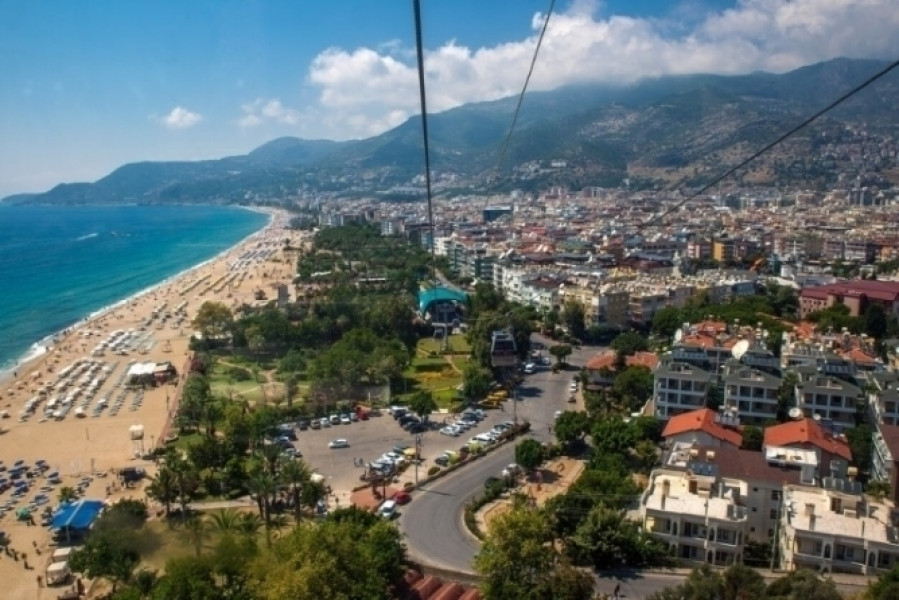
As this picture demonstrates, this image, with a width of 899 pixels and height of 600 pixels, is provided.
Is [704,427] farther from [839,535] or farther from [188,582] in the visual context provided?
[188,582]

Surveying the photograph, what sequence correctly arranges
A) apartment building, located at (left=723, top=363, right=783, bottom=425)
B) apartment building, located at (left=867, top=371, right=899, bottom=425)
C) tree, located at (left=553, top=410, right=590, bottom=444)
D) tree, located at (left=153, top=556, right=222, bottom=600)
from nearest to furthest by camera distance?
1. tree, located at (left=153, top=556, right=222, bottom=600)
2. apartment building, located at (left=867, top=371, right=899, bottom=425)
3. tree, located at (left=553, top=410, right=590, bottom=444)
4. apartment building, located at (left=723, top=363, right=783, bottom=425)

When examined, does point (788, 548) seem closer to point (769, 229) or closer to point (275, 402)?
point (275, 402)

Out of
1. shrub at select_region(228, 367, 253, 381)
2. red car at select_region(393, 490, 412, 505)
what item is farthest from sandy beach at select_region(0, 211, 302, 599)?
red car at select_region(393, 490, 412, 505)

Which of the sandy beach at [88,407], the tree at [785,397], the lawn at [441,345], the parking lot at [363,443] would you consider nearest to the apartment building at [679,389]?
the tree at [785,397]

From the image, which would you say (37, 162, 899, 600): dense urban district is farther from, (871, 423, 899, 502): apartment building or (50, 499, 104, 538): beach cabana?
(50, 499, 104, 538): beach cabana

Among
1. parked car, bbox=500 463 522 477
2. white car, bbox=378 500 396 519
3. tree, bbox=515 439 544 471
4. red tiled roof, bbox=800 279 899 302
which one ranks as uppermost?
red tiled roof, bbox=800 279 899 302

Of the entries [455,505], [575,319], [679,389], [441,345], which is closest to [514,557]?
[455,505]

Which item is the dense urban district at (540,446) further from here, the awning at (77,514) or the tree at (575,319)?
the awning at (77,514)
